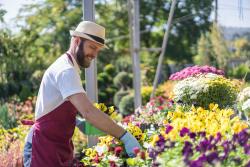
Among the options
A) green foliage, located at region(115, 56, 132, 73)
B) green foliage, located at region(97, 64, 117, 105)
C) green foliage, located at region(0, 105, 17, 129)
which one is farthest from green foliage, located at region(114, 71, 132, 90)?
green foliage, located at region(0, 105, 17, 129)

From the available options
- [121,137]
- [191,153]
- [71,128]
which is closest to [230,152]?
[191,153]

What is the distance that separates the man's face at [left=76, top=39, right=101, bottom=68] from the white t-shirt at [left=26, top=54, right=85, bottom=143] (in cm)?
4

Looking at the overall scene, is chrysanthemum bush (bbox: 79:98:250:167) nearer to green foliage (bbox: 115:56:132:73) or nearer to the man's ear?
the man's ear

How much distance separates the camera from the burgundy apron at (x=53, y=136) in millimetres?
3334

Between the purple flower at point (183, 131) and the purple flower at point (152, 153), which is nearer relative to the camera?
the purple flower at point (183, 131)

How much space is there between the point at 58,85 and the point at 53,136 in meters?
0.37

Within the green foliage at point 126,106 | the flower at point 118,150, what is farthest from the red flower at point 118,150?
the green foliage at point 126,106

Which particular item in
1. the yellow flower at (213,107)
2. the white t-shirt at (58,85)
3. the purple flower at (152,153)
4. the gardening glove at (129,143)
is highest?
the white t-shirt at (58,85)

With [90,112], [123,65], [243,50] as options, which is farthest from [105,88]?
[90,112]

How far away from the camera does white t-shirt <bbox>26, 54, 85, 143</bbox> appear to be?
3107mm

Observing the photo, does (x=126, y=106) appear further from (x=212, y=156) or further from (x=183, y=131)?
(x=212, y=156)

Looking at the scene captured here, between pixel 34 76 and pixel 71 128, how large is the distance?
502 inches

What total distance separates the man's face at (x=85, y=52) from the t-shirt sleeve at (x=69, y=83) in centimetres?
18

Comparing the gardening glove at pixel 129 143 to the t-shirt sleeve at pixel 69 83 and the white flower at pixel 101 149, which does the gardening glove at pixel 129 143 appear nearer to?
the white flower at pixel 101 149
